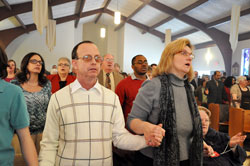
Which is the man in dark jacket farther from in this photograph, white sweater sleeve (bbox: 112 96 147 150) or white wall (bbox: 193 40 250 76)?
white wall (bbox: 193 40 250 76)

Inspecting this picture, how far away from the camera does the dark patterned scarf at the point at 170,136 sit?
4.94ft

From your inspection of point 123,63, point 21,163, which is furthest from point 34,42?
point 21,163

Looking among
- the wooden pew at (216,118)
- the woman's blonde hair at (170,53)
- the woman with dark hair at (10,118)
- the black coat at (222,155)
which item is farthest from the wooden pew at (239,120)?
the woman with dark hair at (10,118)

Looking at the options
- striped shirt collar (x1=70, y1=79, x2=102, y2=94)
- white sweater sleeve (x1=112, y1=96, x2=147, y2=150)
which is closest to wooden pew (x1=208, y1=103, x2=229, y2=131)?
white sweater sleeve (x1=112, y1=96, x2=147, y2=150)

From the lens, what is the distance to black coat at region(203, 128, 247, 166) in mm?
2344

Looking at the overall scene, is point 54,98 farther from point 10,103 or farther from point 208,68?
point 208,68

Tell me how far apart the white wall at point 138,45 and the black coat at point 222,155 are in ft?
46.2

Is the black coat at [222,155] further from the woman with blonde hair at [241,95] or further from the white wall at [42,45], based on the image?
the white wall at [42,45]

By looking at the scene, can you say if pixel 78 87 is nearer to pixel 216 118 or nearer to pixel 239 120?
pixel 239 120

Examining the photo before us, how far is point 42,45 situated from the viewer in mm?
13000

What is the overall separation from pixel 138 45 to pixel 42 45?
269 inches

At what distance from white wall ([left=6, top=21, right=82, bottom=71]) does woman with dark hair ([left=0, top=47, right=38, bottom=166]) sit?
11725mm

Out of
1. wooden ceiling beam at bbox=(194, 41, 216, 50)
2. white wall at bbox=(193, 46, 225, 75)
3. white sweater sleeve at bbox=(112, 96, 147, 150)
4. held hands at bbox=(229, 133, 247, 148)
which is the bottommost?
held hands at bbox=(229, 133, 247, 148)

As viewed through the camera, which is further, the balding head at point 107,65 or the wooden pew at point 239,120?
the wooden pew at point 239,120
